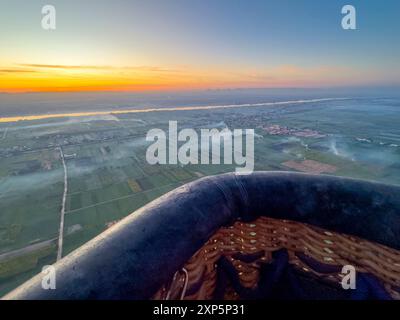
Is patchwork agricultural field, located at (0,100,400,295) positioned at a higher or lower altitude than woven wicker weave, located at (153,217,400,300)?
lower

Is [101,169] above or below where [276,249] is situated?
below

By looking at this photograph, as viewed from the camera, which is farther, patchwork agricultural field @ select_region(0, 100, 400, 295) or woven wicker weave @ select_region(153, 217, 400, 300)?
patchwork agricultural field @ select_region(0, 100, 400, 295)

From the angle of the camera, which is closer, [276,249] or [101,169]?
[276,249]

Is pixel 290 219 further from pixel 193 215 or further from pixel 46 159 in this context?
pixel 46 159

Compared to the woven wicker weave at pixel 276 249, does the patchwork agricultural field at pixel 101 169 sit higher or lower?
lower
